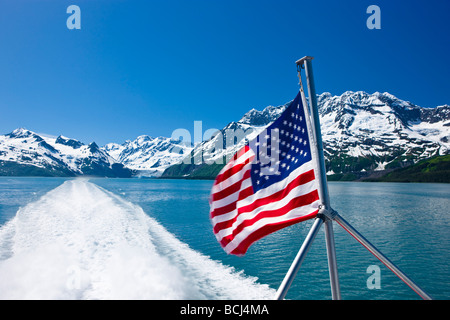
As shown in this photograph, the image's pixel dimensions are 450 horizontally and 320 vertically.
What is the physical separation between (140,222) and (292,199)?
2962 cm

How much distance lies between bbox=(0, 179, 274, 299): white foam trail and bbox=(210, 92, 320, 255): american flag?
306 inches

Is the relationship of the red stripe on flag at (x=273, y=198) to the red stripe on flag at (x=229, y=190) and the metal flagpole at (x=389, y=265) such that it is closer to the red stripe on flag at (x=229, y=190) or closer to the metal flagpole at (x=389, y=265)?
the red stripe on flag at (x=229, y=190)

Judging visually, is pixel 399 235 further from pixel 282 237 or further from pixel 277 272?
pixel 277 272

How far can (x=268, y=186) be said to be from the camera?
6.12 meters

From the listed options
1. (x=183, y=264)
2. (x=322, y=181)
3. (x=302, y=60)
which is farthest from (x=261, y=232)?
(x=183, y=264)

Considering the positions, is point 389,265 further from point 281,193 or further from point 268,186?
point 268,186

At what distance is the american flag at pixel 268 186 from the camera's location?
545cm

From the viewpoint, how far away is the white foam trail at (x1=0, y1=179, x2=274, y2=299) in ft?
41.0

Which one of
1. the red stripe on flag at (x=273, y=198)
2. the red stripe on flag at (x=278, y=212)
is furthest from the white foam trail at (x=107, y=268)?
the red stripe on flag at (x=278, y=212)

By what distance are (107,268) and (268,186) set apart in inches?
528

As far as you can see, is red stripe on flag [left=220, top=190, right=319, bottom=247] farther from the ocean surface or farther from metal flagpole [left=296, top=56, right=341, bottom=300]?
the ocean surface

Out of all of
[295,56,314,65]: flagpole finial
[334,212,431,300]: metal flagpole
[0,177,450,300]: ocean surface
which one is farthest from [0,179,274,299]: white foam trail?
[295,56,314,65]: flagpole finial
